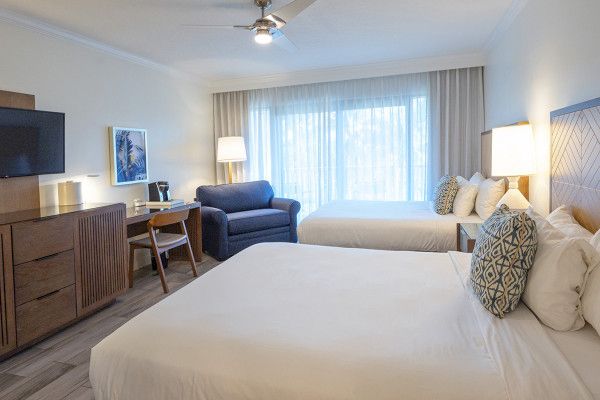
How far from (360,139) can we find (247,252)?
10.6 ft

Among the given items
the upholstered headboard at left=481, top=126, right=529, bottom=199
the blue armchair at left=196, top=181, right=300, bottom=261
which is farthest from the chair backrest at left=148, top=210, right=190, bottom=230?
the upholstered headboard at left=481, top=126, right=529, bottom=199

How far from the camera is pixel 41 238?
256 cm

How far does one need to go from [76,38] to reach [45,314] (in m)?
2.50

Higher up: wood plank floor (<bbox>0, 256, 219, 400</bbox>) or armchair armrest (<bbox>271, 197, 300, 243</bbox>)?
armchair armrest (<bbox>271, 197, 300, 243</bbox>)

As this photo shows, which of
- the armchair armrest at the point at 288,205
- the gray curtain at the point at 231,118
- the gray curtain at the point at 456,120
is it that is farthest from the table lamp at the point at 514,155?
the gray curtain at the point at 231,118

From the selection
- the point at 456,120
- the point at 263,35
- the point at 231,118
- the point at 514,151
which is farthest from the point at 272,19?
the point at 231,118

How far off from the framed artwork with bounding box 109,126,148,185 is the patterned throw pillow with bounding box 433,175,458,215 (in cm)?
325

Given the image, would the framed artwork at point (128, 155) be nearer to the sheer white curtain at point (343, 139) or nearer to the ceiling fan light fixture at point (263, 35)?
the sheer white curtain at point (343, 139)

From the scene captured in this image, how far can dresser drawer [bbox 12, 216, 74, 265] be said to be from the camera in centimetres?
240

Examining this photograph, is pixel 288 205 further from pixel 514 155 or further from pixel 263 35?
pixel 514 155

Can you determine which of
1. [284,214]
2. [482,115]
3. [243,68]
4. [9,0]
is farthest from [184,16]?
[482,115]

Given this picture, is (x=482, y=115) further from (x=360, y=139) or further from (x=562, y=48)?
(x=562, y=48)

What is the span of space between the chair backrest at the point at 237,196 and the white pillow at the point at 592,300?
4.24 meters

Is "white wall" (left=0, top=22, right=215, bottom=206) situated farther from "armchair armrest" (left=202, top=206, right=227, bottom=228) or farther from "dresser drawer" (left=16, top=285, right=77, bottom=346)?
"dresser drawer" (left=16, top=285, right=77, bottom=346)
